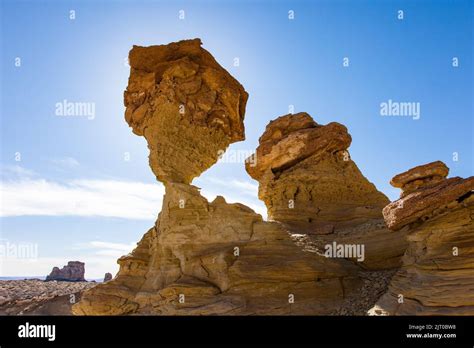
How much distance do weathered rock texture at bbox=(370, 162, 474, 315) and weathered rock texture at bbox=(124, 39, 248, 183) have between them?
37.1ft

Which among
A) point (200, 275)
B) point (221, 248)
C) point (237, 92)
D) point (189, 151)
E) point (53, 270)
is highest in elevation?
point (237, 92)

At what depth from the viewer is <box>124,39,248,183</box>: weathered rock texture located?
22.1 metres

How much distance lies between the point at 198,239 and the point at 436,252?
10018mm

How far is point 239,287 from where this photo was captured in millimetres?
16219

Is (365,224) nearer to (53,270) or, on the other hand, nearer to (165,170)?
(165,170)

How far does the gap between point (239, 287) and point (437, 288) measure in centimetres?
744

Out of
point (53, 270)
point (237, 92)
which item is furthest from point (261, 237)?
point (53, 270)

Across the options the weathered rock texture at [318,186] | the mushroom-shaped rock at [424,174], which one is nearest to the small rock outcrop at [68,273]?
the weathered rock texture at [318,186]

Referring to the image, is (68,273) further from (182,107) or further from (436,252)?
(436,252)

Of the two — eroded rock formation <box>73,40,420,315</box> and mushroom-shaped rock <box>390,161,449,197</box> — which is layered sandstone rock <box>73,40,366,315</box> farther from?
mushroom-shaped rock <box>390,161,449,197</box>

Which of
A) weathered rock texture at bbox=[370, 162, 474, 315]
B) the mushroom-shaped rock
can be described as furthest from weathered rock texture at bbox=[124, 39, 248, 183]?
weathered rock texture at bbox=[370, 162, 474, 315]

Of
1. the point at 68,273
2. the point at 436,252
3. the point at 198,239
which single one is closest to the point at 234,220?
the point at 198,239

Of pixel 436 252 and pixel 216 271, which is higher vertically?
pixel 436 252

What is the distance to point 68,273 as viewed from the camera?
322 ft
